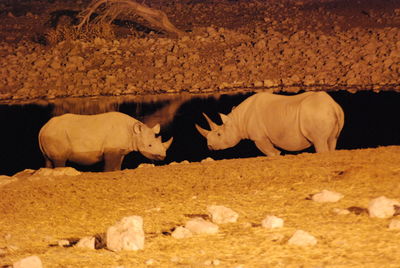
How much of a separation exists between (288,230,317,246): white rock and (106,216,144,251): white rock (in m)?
0.89

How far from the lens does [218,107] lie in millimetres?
15836

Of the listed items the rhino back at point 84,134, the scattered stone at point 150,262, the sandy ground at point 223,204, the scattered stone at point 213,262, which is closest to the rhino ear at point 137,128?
the rhino back at point 84,134

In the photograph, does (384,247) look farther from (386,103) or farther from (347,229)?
(386,103)

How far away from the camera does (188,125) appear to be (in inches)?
567

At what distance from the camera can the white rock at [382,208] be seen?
4.82 m

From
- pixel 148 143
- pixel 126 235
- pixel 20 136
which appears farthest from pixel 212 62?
pixel 126 235

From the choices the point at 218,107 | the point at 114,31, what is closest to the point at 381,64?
the point at 218,107

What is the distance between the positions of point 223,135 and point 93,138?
1.96m

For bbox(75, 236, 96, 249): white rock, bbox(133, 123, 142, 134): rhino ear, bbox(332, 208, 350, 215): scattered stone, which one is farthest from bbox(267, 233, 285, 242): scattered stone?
bbox(133, 123, 142, 134): rhino ear

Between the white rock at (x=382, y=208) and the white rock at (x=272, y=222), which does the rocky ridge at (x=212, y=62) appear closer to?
the white rock at (x=382, y=208)

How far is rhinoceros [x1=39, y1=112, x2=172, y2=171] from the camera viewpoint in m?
A: 10.0

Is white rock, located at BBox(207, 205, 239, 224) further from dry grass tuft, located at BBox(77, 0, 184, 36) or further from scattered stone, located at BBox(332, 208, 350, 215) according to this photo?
dry grass tuft, located at BBox(77, 0, 184, 36)

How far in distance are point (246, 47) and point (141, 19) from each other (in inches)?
205

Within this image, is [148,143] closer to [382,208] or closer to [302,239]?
[382,208]
